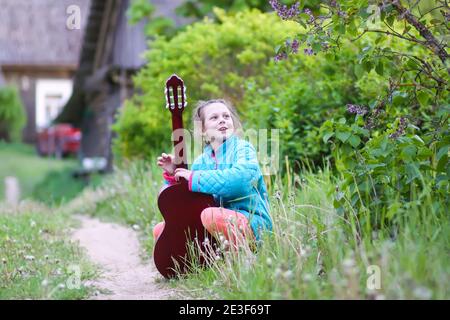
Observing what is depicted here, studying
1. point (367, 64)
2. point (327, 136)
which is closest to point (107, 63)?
point (367, 64)

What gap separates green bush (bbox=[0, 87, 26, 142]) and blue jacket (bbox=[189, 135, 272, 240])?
24.8m

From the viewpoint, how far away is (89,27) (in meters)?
16.8

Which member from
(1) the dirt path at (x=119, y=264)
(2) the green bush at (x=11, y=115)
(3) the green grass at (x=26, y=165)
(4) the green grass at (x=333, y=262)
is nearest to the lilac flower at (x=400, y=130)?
(4) the green grass at (x=333, y=262)

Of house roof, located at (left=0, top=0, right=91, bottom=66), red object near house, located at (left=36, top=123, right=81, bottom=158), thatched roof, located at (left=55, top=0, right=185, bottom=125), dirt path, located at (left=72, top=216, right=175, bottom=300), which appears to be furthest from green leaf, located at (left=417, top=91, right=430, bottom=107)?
house roof, located at (left=0, top=0, right=91, bottom=66)

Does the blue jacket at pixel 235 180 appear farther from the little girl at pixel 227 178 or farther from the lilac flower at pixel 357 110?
the lilac flower at pixel 357 110

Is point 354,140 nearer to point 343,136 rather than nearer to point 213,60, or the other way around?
point 343,136

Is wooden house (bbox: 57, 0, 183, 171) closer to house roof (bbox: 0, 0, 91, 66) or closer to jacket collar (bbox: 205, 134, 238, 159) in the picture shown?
jacket collar (bbox: 205, 134, 238, 159)

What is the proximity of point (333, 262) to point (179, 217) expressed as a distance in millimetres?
1179

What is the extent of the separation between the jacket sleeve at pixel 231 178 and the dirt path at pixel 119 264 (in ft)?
2.02

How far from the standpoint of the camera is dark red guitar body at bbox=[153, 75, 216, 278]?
424 centimetres

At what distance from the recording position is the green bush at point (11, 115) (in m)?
27.8

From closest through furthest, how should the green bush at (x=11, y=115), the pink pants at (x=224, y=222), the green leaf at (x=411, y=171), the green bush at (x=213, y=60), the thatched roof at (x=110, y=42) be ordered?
1. the green leaf at (x=411, y=171)
2. the pink pants at (x=224, y=222)
3. the green bush at (x=213, y=60)
4. the thatched roof at (x=110, y=42)
5. the green bush at (x=11, y=115)

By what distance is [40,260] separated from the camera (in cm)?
469
